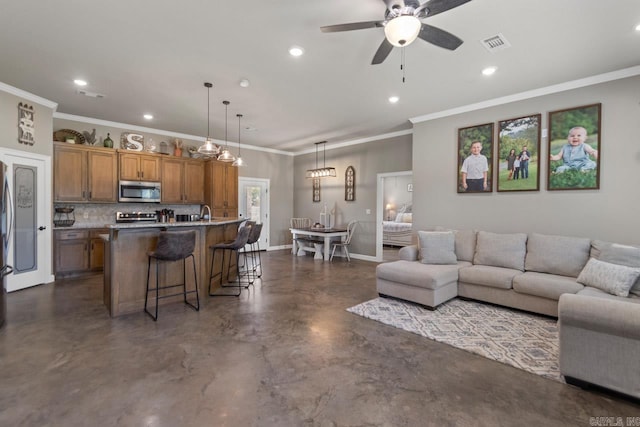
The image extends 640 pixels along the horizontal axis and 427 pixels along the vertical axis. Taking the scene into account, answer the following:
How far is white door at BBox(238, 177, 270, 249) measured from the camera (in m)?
8.09

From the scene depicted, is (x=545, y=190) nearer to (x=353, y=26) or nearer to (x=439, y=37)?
(x=439, y=37)

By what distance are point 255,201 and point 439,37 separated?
6.68 meters

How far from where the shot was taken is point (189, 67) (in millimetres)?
3588

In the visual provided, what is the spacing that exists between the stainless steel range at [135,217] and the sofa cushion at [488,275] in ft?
19.5

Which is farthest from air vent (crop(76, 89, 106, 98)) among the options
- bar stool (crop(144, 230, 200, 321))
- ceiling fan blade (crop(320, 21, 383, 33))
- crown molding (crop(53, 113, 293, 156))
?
ceiling fan blade (crop(320, 21, 383, 33))

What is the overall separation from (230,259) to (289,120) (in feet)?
9.33

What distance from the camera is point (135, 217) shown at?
6.04 m

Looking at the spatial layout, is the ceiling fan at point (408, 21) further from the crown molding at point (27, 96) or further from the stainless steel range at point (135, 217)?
the stainless steel range at point (135, 217)

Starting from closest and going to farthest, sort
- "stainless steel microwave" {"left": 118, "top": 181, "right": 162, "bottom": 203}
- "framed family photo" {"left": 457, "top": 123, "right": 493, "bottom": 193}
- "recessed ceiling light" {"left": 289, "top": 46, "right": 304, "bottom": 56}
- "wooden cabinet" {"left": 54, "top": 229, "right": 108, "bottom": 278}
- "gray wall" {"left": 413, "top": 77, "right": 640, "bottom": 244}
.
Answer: "recessed ceiling light" {"left": 289, "top": 46, "right": 304, "bottom": 56}
"gray wall" {"left": 413, "top": 77, "right": 640, "bottom": 244}
"framed family photo" {"left": 457, "top": 123, "right": 493, "bottom": 193}
"wooden cabinet" {"left": 54, "top": 229, "right": 108, "bottom": 278}
"stainless steel microwave" {"left": 118, "top": 181, "right": 162, "bottom": 203}

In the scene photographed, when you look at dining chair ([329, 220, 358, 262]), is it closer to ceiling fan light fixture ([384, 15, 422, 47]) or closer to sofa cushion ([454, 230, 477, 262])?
sofa cushion ([454, 230, 477, 262])

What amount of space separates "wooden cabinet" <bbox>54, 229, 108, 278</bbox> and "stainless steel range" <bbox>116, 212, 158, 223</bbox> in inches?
15.4

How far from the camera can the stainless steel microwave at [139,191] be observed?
584cm

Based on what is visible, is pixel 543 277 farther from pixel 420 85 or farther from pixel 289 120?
pixel 289 120

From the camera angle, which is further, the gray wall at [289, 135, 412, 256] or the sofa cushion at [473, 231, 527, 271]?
the gray wall at [289, 135, 412, 256]
